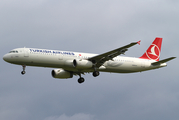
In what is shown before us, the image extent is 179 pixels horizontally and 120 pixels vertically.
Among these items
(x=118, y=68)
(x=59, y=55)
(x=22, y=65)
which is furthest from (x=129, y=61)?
(x=22, y=65)

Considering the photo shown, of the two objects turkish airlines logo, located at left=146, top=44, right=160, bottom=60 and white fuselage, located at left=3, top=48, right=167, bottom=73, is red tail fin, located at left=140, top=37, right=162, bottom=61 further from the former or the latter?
white fuselage, located at left=3, top=48, right=167, bottom=73

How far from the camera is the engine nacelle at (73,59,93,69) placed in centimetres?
4930

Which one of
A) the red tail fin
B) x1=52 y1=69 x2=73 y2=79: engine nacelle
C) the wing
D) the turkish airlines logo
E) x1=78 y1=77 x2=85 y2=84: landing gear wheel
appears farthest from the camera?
the turkish airlines logo

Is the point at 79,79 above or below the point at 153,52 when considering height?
below

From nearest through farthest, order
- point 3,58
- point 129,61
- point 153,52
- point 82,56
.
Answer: point 3,58, point 82,56, point 129,61, point 153,52

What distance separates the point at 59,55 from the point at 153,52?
65.8ft

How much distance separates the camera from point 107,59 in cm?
5116

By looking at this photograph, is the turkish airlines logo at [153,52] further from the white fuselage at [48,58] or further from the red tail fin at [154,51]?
the white fuselage at [48,58]

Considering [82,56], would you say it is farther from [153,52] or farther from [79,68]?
[153,52]

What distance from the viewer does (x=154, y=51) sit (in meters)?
60.2

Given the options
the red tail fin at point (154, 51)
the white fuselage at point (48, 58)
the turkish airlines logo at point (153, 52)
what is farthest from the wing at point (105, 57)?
the turkish airlines logo at point (153, 52)

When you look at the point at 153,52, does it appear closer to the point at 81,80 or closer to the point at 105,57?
the point at 105,57

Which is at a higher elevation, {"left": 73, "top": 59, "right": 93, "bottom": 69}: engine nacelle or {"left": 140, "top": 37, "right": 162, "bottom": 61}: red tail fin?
{"left": 140, "top": 37, "right": 162, "bottom": 61}: red tail fin

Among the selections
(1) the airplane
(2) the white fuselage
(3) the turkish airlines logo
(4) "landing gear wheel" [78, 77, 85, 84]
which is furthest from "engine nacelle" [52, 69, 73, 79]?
(3) the turkish airlines logo
